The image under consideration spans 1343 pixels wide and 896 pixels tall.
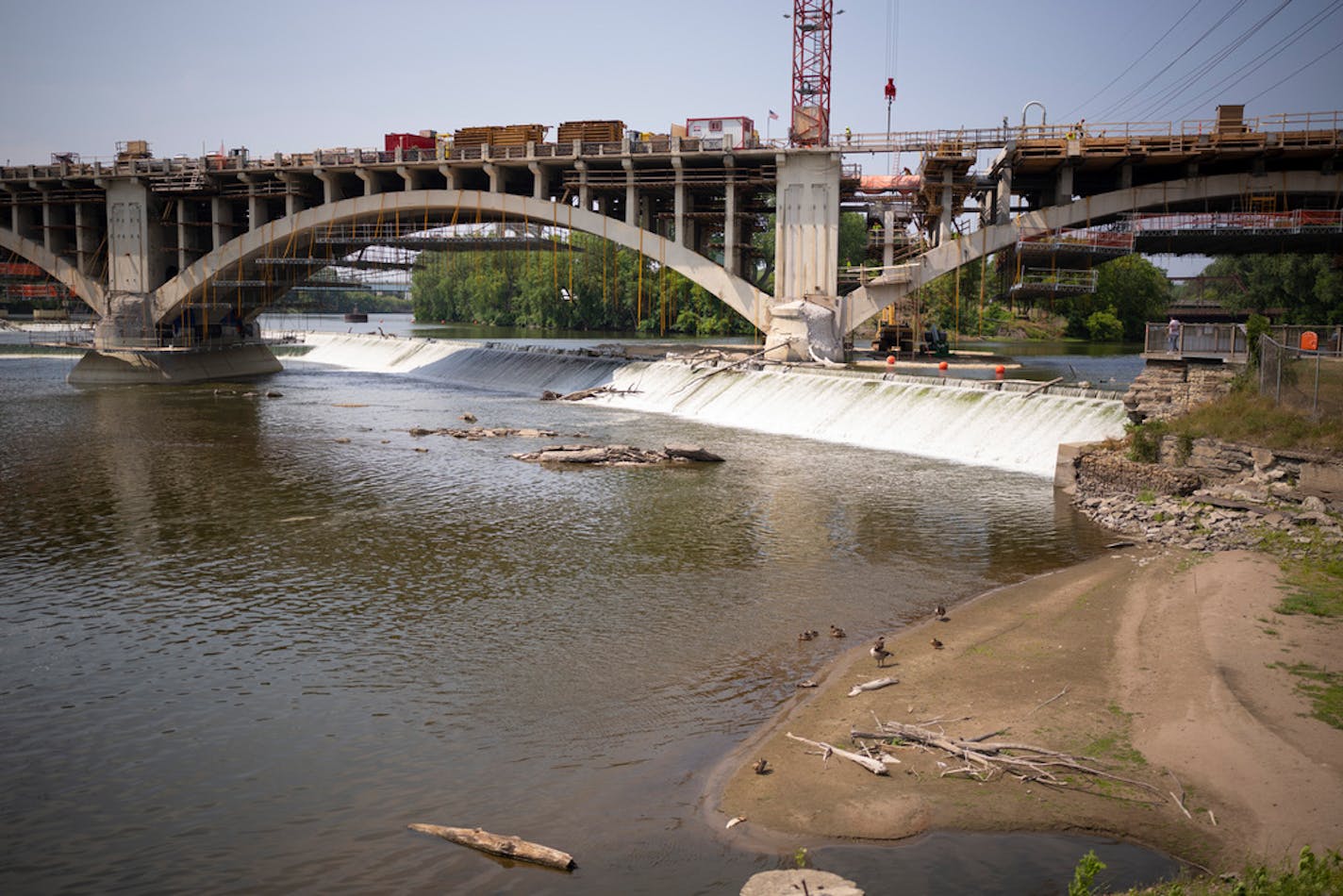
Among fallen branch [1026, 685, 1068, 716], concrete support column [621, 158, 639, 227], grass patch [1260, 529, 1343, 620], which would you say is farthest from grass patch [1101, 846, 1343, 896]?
concrete support column [621, 158, 639, 227]

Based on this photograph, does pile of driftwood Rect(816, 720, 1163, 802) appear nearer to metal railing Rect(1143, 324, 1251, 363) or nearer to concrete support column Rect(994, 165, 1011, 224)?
metal railing Rect(1143, 324, 1251, 363)

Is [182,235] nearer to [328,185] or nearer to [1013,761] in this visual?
[328,185]

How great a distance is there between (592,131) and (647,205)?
514 cm

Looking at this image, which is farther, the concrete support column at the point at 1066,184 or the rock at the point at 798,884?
the concrete support column at the point at 1066,184

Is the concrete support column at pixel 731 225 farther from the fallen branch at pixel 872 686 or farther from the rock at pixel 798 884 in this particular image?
the rock at pixel 798 884

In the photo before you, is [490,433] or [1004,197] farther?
[1004,197]

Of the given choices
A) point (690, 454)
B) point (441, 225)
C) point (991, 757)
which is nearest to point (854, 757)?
point (991, 757)

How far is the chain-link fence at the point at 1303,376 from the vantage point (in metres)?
20.5

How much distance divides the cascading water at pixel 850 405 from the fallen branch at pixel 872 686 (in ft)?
55.6

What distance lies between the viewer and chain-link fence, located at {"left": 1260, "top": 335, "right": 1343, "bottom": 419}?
67.3ft

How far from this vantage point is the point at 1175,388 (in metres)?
24.9

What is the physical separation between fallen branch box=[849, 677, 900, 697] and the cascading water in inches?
667

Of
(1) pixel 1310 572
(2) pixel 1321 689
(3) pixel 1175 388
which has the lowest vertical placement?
(2) pixel 1321 689

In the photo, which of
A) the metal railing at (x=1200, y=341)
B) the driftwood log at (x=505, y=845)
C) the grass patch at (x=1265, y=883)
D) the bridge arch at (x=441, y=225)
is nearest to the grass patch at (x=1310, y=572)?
the metal railing at (x=1200, y=341)
